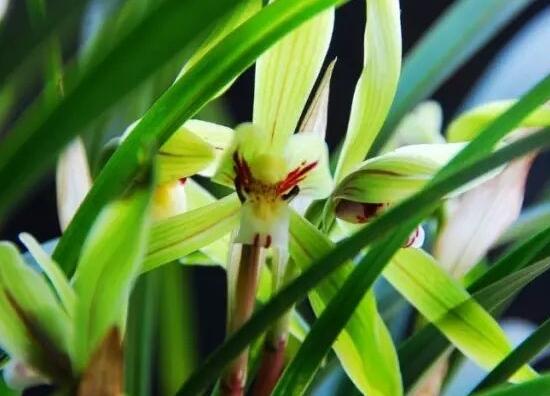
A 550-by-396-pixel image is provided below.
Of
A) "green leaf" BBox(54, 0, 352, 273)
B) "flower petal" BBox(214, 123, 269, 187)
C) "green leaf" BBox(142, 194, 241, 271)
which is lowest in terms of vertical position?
"green leaf" BBox(142, 194, 241, 271)

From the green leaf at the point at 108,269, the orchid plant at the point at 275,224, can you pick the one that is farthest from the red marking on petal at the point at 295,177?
the green leaf at the point at 108,269

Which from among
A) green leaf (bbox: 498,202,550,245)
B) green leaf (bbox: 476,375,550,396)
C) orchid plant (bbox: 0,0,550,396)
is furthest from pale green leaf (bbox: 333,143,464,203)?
green leaf (bbox: 498,202,550,245)

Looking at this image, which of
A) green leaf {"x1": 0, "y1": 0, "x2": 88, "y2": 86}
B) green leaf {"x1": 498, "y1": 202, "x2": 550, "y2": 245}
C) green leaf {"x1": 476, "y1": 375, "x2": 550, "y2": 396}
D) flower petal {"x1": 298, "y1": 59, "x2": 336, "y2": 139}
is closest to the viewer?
green leaf {"x1": 0, "y1": 0, "x2": 88, "y2": 86}

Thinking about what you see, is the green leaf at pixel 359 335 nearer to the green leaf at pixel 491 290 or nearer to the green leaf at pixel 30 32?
the green leaf at pixel 491 290

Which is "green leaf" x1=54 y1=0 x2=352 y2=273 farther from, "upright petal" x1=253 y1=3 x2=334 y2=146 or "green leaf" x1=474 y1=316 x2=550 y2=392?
"green leaf" x1=474 y1=316 x2=550 y2=392

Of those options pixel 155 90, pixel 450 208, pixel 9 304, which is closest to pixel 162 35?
pixel 9 304

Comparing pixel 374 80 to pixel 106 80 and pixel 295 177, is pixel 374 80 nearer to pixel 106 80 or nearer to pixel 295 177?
pixel 295 177
